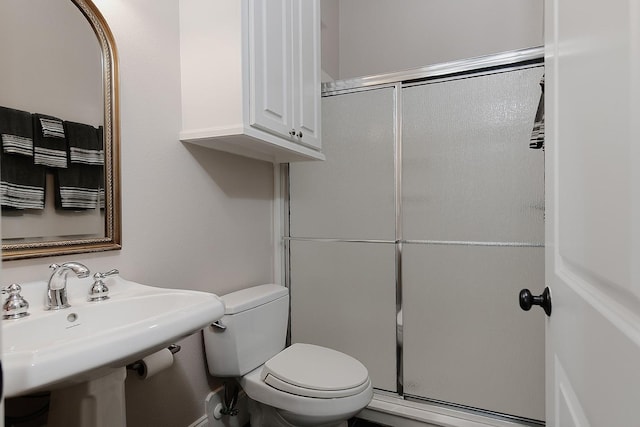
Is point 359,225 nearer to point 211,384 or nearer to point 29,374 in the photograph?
point 211,384

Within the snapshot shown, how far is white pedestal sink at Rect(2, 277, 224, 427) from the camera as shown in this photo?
61 centimetres

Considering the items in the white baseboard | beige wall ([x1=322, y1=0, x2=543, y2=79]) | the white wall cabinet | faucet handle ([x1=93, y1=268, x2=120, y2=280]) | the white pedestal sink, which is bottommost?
the white baseboard

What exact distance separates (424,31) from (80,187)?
2342 mm

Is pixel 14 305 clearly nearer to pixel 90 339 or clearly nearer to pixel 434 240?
pixel 90 339

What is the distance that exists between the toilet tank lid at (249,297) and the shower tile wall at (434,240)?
0.41 metres

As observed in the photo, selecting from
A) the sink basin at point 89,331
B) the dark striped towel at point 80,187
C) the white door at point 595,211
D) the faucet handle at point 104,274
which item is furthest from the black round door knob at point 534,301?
the dark striped towel at point 80,187

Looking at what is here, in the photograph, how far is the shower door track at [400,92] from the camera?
67.1 inches

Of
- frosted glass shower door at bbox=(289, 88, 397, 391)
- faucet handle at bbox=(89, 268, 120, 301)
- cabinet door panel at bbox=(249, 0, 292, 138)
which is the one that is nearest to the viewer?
faucet handle at bbox=(89, 268, 120, 301)

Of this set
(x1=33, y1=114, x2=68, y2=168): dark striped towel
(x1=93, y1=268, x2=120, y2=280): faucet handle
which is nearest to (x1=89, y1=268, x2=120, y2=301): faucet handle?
(x1=93, y1=268, x2=120, y2=280): faucet handle

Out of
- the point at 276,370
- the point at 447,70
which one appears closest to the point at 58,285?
the point at 276,370

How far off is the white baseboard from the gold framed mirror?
1.54m

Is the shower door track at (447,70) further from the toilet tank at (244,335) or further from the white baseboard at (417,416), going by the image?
the white baseboard at (417,416)

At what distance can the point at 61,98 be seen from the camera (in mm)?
1074

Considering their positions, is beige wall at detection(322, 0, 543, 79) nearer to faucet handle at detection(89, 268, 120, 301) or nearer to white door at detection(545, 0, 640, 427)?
white door at detection(545, 0, 640, 427)
